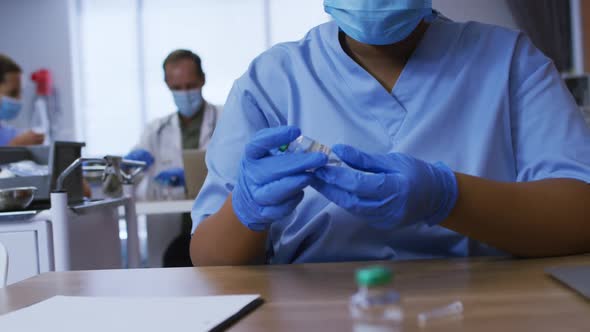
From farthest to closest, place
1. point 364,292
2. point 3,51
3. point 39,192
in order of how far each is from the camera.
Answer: point 3,51 → point 39,192 → point 364,292

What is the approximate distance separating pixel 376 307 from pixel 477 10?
150 inches

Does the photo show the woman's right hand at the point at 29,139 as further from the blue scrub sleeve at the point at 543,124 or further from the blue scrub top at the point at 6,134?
the blue scrub sleeve at the point at 543,124

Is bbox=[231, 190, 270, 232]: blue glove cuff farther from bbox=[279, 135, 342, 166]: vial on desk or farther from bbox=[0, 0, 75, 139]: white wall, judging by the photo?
bbox=[0, 0, 75, 139]: white wall

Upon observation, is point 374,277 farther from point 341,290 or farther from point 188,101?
point 188,101

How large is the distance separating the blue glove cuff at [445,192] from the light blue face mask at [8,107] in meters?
3.79

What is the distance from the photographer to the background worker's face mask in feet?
3.01

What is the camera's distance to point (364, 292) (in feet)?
1.49

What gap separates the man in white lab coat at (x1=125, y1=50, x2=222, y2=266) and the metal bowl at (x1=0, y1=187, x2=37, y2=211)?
127 cm

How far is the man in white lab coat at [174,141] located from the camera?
3.17m

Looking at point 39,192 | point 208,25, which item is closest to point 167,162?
point 39,192

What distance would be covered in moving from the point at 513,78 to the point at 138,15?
5378 mm

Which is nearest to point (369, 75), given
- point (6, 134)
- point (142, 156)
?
point (142, 156)

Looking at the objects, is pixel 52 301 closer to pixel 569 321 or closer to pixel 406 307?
pixel 406 307

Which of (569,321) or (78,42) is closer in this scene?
(569,321)
